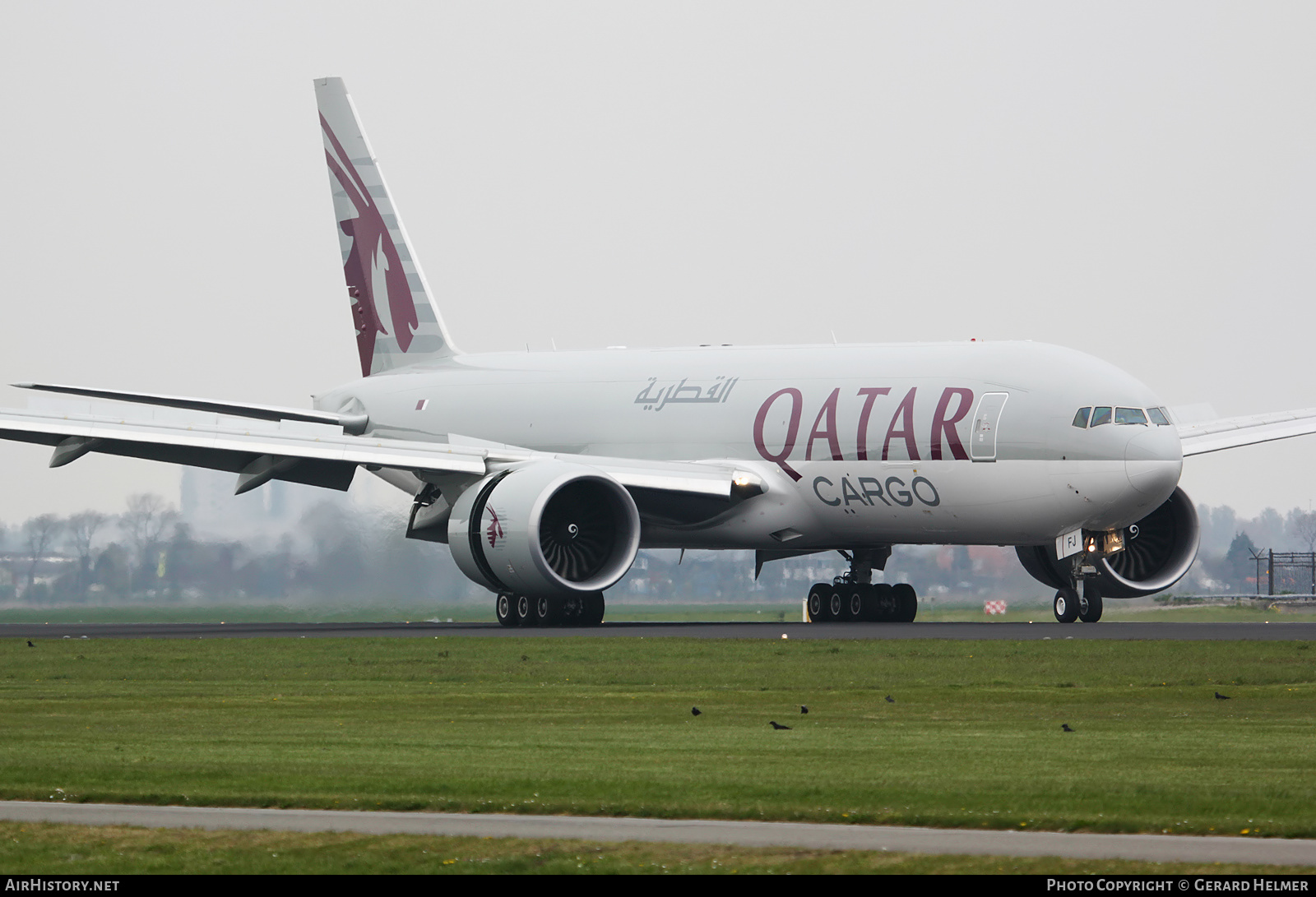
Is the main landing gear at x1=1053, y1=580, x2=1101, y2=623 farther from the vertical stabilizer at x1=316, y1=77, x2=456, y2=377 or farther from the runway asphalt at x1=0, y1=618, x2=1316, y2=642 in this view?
the vertical stabilizer at x1=316, y1=77, x2=456, y2=377

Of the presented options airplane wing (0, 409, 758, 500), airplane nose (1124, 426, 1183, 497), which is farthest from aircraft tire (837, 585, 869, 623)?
airplane nose (1124, 426, 1183, 497)

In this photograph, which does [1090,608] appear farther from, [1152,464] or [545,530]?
[545,530]

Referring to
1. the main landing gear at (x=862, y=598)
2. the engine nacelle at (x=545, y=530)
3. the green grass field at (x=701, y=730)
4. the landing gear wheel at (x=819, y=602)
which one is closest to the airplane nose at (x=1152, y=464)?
the green grass field at (x=701, y=730)

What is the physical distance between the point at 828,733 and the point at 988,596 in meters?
26.8

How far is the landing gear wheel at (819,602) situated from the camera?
3884 cm

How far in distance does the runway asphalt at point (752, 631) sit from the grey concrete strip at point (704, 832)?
17770 millimetres

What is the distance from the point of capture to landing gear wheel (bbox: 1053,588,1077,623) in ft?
117

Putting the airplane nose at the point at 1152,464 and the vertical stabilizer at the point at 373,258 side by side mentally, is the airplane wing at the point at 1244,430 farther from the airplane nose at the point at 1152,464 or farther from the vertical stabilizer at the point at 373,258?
the vertical stabilizer at the point at 373,258

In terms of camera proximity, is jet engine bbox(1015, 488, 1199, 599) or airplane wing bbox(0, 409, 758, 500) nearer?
airplane wing bbox(0, 409, 758, 500)

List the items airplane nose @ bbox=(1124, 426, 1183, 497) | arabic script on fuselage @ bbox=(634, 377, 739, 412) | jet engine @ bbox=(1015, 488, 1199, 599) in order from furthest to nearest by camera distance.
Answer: arabic script on fuselage @ bbox=(634, 377, 739, 412), jet engine @ bbox=(1015, 488, 1199, 599), airplane nose @ bbox=(1124, 426, 1183, 497)

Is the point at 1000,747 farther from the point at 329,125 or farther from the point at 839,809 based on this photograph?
the point at 329,125

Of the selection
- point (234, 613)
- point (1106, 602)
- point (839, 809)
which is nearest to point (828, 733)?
point (839, 809)

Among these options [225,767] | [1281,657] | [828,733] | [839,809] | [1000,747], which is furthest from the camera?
[1281,657]

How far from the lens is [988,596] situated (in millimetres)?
43812
